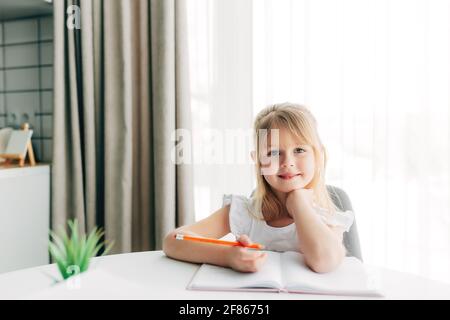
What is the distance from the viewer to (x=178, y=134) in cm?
172

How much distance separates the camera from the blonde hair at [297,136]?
0.98 meters

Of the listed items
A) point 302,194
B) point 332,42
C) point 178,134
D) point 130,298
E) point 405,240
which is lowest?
point 405,240

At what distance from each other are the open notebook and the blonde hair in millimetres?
233

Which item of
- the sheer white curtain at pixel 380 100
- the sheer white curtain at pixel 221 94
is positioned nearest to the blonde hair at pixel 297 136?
the sheer white curtain at pixel 380 100

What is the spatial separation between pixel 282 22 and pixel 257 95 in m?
0.29

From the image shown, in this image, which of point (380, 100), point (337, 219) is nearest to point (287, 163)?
point (337, 219)

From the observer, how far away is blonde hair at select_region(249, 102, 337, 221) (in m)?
0.98

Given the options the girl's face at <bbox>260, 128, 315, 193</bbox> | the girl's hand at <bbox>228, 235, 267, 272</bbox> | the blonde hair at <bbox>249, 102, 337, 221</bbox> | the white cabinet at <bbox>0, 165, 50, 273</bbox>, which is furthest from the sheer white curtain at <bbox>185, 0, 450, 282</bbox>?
the white cabinet at <bbox>0, 165, 50, 273</bbox>

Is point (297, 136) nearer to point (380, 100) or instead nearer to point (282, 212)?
point (282, 212)

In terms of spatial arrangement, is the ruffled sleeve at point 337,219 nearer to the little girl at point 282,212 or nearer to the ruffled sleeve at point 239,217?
the little girl at point 282,212

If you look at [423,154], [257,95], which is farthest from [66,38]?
[423,154]

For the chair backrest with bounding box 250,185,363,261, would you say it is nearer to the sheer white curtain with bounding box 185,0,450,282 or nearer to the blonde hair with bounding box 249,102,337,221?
the blonde hair with bounding box 249,102,337,221

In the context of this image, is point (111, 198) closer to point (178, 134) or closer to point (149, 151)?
point (149, 151)

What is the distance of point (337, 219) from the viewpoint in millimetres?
946
